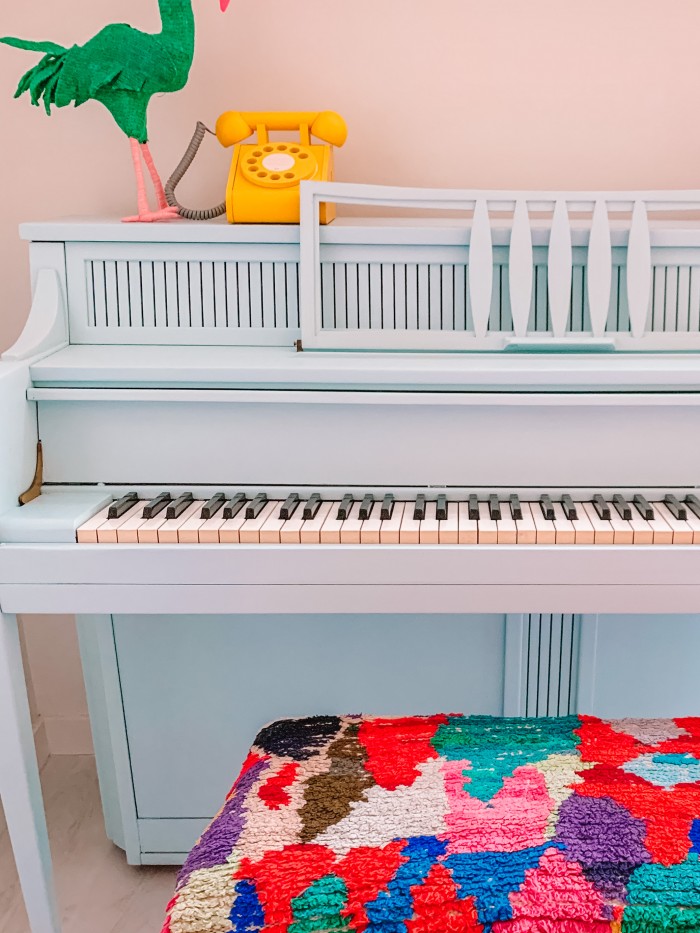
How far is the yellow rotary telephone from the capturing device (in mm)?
1615

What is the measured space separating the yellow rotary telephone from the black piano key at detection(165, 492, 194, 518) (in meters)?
0.55

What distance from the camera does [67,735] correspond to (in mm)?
2307

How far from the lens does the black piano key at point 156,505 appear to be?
137cm

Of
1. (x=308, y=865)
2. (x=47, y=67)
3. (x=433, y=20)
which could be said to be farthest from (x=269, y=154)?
(x=308, y=865)

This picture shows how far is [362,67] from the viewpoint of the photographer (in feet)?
6.43

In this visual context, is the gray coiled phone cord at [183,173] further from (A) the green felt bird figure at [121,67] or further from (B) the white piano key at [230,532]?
(B) the white piano key at [230,532]

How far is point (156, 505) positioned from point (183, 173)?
0.86m

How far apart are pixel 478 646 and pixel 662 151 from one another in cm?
120

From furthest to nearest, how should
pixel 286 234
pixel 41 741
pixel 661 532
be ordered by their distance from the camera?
pixel 41 741, pixel 286 234, pixel 661 532

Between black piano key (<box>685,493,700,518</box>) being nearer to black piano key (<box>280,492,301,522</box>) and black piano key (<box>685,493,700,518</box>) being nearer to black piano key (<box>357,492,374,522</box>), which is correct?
black piano key (<box>357,492,374,522</box>)

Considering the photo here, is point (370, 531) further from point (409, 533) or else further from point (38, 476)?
point (38, 476)

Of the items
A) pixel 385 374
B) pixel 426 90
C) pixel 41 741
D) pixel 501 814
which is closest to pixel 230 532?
pixel 385 374

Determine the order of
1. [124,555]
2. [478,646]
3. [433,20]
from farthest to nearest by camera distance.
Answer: [433,20], [478,646], [124,555]

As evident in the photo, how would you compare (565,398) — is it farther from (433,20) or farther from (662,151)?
(433,20)
